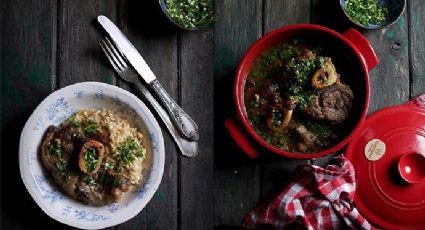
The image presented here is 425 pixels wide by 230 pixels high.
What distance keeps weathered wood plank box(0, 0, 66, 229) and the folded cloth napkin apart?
0.77 m

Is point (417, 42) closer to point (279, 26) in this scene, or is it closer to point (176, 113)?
point (279, 26)

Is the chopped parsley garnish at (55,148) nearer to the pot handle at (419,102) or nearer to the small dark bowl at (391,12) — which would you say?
the small dark bowl at (391,12)

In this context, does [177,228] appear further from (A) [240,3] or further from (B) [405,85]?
(B) [405,85]

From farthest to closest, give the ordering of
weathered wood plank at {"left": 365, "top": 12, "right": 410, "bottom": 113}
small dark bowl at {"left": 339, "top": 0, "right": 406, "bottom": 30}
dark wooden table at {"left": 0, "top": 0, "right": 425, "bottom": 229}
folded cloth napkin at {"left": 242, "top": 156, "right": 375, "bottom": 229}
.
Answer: weathered wood plank at {"left": 365, "top": 12, "right": 410, "bottom": 113} → small dark bowl at {"left": 339, "top": 0, "right": 406, "bottom": 30} → folded cloth napkin at {"left": 242, "top": 156, "right": 375, "bottom": 229} → dark wooden table at {"left": 0, "top": 0, "right": 425, "bottom": 229}

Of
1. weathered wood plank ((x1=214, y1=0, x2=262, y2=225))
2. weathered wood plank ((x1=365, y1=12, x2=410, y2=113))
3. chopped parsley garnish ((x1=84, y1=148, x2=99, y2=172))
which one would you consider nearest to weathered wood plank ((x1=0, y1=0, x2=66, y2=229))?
chopped parsley garnish ((x1=84, y1=148, x2=99, y2=172))

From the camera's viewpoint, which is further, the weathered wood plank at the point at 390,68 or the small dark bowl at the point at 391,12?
the weathered wood plank at the point at 390,68

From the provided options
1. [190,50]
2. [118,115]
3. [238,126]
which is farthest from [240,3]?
[118,115]

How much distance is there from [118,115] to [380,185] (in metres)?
1.02

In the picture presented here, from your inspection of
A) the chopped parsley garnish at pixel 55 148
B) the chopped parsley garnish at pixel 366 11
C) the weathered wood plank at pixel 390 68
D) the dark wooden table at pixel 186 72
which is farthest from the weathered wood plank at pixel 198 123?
the weathered wood plank at pixel 390 68

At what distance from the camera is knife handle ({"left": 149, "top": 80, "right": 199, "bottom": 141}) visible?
8.18ft

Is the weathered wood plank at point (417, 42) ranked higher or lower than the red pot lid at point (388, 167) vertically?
higher

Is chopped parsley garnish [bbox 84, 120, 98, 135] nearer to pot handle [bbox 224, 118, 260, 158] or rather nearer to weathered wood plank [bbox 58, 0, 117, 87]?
weathered wood plank [bbox 58, 0, 117, 87]

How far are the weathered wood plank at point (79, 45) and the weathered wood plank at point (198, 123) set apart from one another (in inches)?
11.7

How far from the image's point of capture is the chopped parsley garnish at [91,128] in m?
2.40
